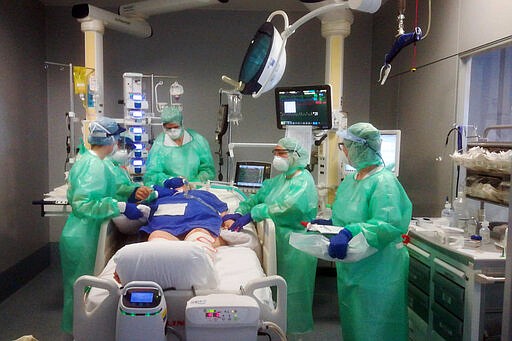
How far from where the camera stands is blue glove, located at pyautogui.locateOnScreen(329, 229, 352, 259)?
2092 mm

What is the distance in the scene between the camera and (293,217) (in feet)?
9.45

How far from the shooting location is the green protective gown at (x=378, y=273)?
7.24ft

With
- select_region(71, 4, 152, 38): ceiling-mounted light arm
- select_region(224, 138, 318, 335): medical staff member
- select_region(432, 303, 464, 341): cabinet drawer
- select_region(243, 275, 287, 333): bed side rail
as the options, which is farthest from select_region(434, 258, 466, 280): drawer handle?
select_region(71, 4, 152, 38): ceiling-mounted light arm

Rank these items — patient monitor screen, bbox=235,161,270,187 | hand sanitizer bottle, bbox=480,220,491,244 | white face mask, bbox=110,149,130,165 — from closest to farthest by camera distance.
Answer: hand sanitizer bottle, bbox=480,220,491,244 → white face mask, bbox=110,149,130,165 → patient monitor screen, bbox=235,161,270,187

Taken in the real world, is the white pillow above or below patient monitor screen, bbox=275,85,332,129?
below

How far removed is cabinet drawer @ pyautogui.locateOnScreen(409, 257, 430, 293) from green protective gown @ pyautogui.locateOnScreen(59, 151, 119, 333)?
197 centimetres

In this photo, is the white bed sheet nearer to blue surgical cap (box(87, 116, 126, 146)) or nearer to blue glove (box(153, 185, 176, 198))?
blue glove (box(153, 185, 176, 198))

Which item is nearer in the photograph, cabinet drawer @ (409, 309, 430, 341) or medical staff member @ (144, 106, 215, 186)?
cabinet drawer @ (409, 309, 430, 341)

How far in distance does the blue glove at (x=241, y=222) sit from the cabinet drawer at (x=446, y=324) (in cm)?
128

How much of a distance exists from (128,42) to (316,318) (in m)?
3.77

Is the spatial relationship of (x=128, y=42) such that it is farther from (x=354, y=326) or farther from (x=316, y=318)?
(x=354, y=326)

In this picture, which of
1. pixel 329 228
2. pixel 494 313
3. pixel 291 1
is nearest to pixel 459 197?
pixel 494 313

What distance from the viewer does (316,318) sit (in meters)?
3.44

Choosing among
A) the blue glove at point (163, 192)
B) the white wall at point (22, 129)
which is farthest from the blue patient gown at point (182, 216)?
the white wall at point (22, 129)
